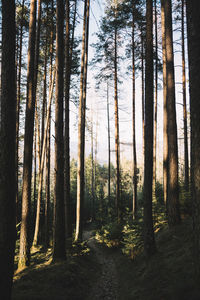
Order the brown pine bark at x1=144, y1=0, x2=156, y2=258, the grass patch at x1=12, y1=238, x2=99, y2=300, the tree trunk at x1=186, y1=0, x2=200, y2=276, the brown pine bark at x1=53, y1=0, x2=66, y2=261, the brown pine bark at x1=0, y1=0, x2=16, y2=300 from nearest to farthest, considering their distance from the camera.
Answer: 1. the tree trunk at x1=186, y1=0, x2=200, y2=276
2. the brown pine bark at x1=0, y1=0, x2=16, y2=300
3. the grass patch at x1=12, y1=238, x2=99, y2=300
4. the brown pine bark at x1=144, y1=0, x2=156, y2=258
5. the brown pine bark at x1=53, y1=0, x2=66, y2=261

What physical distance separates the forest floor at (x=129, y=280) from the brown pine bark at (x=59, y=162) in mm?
577

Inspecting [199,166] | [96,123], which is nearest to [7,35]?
[199,166]

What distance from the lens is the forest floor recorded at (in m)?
3.39

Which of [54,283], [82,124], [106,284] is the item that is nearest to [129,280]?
[106,284]

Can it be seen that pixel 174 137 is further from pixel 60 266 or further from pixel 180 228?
pixel 60 266

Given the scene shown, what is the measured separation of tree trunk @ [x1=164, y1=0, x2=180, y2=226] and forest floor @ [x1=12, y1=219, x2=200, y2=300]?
554mm

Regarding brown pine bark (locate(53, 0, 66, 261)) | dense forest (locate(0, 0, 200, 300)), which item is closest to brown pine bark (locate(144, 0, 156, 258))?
dense forest (locate(0, 0, 200, 300))

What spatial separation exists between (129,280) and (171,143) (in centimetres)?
468

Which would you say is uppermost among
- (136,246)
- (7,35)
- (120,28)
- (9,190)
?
(120,28)

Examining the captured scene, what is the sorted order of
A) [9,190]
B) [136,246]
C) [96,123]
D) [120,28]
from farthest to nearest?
[96,123] → [120,28] → [136,246] → [9,190]

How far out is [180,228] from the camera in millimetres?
5883

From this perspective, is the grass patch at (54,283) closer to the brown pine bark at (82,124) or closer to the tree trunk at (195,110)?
the brown pine bark at (82,124)

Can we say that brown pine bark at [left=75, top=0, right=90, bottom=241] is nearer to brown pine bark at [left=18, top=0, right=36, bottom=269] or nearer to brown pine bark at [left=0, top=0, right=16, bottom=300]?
brown pine bark at [left=18, top=0, right=36, bottom=269]

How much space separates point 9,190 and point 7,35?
2.88 metres
